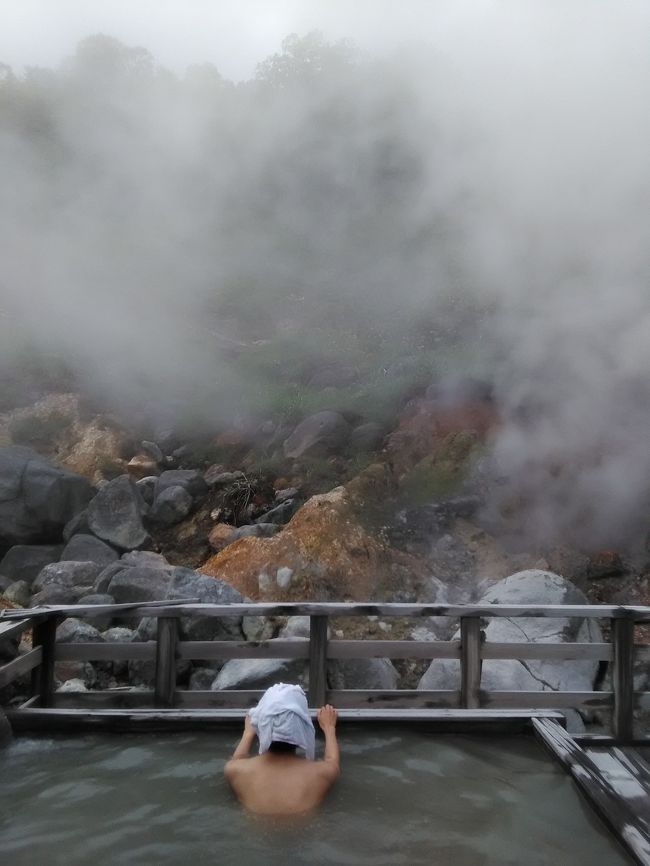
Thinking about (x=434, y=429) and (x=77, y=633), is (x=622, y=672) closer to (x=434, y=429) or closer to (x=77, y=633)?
(x=77, y=633)

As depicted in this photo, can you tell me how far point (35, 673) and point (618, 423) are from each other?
6.86m

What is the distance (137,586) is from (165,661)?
3.06 meters

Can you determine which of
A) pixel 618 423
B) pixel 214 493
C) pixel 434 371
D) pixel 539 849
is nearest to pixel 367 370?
pixel 434 371

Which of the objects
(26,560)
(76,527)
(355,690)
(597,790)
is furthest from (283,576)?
(597,790)

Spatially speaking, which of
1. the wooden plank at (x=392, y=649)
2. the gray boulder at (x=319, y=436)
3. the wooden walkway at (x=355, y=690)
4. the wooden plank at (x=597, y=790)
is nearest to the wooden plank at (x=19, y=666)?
the wooden walkway at (x=355, y=690)

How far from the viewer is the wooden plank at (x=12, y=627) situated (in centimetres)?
299

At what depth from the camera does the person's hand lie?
111 inches

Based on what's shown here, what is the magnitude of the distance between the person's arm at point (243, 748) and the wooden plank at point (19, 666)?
1143 millimetres

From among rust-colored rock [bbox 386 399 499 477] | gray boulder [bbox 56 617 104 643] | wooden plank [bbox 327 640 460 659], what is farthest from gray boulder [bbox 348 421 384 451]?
wooden plank [bbox 327 640 460 659]

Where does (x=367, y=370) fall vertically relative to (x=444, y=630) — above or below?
above

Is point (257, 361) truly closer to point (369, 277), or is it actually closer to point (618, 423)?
point (369, 277)

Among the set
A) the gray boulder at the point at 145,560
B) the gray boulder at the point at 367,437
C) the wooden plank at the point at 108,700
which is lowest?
the wooden plank at the point at 108,700

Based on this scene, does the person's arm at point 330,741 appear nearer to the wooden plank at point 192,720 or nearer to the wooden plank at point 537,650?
the wooden plank at point 192,720

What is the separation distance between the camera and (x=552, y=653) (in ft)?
11.1
